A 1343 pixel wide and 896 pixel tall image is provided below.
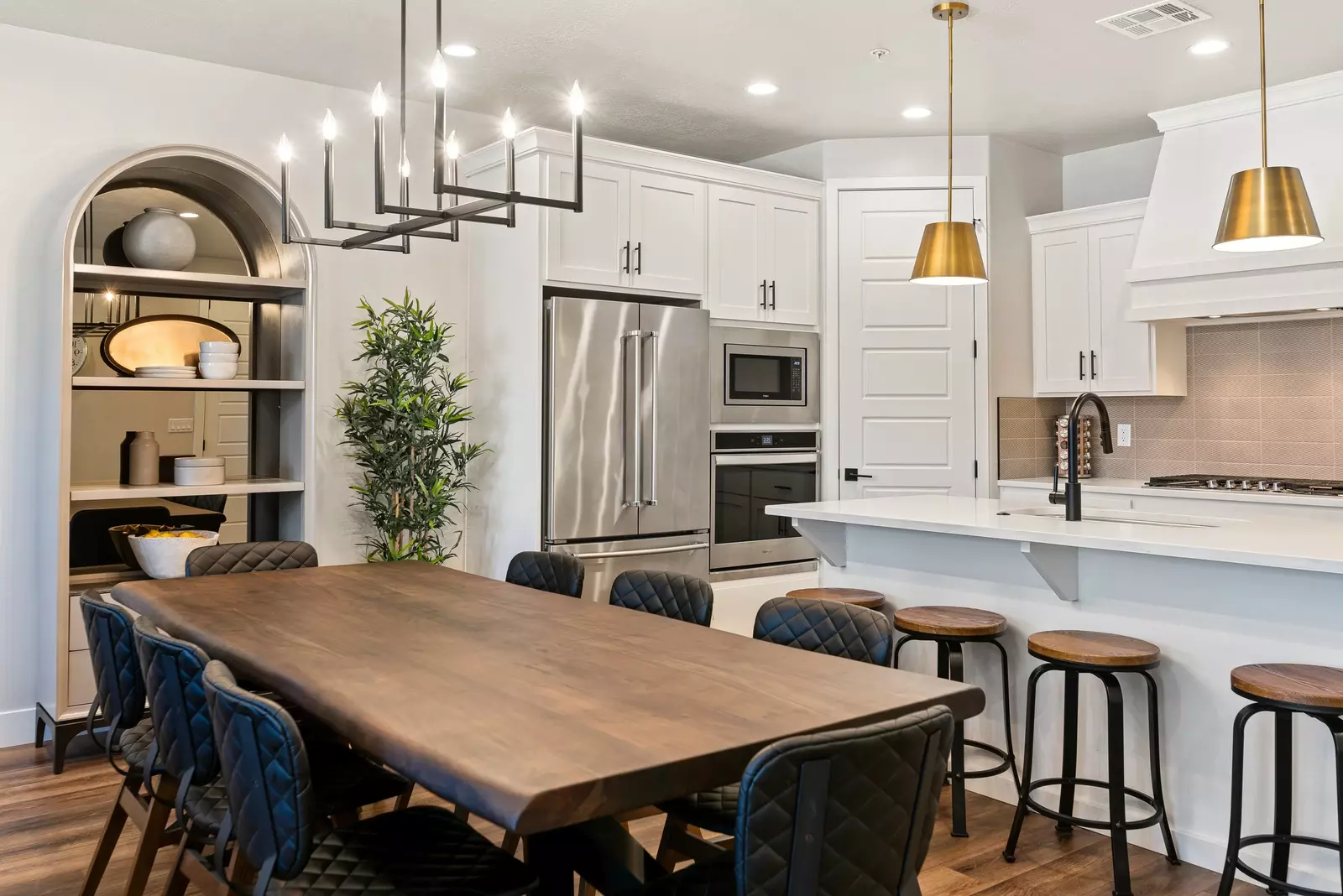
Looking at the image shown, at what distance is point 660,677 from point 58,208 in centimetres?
342

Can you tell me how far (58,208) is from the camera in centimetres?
404

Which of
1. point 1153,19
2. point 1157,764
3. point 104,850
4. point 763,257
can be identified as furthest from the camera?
point 763,257

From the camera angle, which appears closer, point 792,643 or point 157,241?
point 792,643

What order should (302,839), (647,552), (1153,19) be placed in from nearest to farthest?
1. (302,839)
2. (1153,19)
3. (647,552)

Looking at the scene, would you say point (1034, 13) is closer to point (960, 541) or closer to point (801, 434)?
point (960, 541)

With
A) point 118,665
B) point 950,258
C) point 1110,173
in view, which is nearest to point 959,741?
point 950,258

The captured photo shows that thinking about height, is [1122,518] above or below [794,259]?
below

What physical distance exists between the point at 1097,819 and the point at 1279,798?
629mm

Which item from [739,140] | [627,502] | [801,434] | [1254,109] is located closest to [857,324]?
[801,434]

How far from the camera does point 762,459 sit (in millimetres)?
5156

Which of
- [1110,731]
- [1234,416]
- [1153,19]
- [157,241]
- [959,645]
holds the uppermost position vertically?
[1153,19]

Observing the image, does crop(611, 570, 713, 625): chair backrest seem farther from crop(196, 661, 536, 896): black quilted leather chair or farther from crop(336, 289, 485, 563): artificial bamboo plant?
crop(336, 289, 485, 563): artificial bamboo plant

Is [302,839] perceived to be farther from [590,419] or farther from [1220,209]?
[1220,209]

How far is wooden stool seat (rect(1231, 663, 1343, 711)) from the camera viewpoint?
2.34 meters
